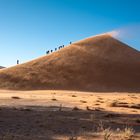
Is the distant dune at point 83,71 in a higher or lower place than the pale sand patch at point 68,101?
higher

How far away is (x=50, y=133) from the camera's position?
12.3 meters

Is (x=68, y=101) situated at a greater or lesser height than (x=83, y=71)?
lesser

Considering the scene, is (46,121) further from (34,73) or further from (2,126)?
(34,73)

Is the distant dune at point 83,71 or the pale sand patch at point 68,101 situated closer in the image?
the pale sand patch at point 68,101

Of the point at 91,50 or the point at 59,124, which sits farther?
the point at 91,50

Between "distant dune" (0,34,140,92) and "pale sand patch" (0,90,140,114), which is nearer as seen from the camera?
"pale sand patch" (0,90,140,114)

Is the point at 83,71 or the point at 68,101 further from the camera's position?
the point at 83,71

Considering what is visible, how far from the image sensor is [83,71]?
75.8 metres

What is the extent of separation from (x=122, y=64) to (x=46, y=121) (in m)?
69.3

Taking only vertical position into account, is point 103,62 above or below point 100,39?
below

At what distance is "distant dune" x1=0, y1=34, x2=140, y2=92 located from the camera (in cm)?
6819

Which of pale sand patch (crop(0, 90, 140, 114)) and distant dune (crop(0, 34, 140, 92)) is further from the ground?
distant dune (crop(0, 34, 140, 92))

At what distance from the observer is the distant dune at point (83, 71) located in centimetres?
6819

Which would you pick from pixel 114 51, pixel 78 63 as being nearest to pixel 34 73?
pixel 78 63
